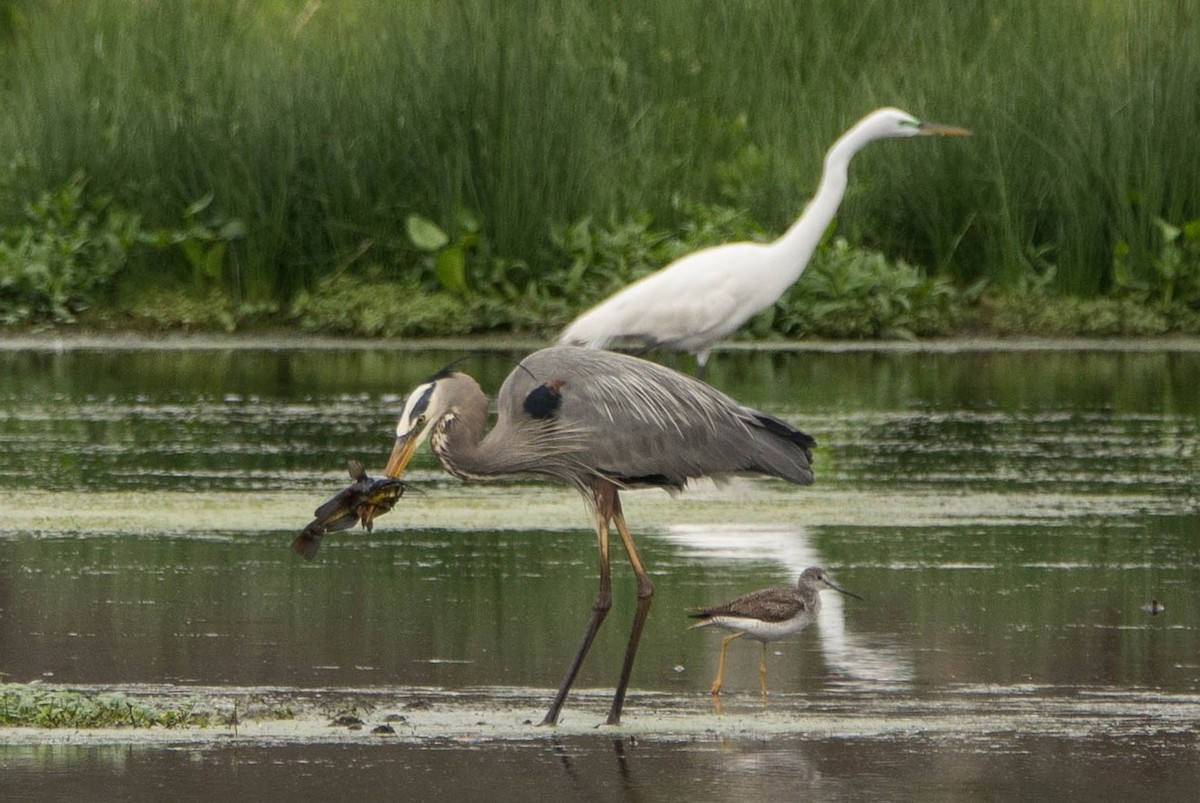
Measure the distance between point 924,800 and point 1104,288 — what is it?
38.8ft

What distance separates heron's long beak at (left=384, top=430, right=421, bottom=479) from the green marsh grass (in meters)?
9.65

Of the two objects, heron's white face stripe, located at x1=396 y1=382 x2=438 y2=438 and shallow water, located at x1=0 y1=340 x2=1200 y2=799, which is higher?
heron's white face stripe, located at x1=396 y1=382 x2=438 y2=438

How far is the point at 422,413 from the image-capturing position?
660 cm

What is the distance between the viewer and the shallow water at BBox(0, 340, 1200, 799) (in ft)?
18.9

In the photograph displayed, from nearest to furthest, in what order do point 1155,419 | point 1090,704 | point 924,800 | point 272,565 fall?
point 924,800, point 1090,704, point 272,565, point 1155,419

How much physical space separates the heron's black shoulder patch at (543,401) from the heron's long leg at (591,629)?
1.26ft

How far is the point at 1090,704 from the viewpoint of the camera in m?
6.41

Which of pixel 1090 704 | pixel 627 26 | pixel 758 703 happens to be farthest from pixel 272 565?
pixel 627 26

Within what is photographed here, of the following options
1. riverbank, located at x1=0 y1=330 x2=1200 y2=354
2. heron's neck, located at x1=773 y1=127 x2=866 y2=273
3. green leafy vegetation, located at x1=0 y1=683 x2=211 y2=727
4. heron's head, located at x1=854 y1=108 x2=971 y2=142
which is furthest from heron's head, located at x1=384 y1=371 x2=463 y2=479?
riverbank, located at x1=0 y1=330 x2=1200 y2=354

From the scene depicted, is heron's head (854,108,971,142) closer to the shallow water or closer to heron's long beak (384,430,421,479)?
the shallow water

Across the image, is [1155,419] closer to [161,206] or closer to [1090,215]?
[1090,215]

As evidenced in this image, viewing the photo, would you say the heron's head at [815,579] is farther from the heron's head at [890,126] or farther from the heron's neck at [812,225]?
the heron's head at [890,126]

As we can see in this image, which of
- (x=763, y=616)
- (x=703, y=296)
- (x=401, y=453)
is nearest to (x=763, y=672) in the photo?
(x=763, y=616)

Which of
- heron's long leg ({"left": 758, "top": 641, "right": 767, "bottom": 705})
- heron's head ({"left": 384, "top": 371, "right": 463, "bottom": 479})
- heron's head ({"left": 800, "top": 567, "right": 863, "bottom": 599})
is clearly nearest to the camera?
heron's head ({"left": 384, "top": 371, "right": 463, "bottom": 479})
